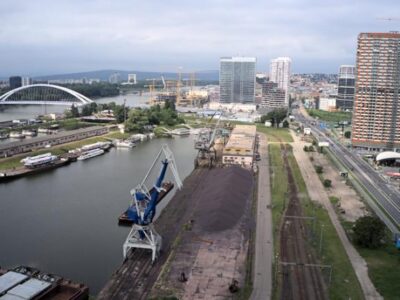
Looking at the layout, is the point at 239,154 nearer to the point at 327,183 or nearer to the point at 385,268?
the point at 327,183

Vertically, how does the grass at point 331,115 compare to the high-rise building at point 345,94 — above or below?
below

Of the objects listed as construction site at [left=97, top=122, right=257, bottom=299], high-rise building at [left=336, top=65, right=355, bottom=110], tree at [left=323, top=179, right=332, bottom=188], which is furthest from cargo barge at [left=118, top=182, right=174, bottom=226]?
high-rise building at [left=336, top=65, right=355, bottom=110]

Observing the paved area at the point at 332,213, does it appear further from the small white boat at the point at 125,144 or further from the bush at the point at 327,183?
the small white boat at the point at 125,144

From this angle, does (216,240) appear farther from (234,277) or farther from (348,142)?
(348,142)

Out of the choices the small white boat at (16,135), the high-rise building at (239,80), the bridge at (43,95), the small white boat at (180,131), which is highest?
the high-rise building at (239,80)

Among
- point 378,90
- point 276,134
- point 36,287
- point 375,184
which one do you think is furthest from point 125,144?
point 36,287

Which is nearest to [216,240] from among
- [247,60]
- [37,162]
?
[37,162]

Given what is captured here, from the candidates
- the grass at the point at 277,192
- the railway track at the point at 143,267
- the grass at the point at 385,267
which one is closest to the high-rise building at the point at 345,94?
the grass at the point at 277,192
